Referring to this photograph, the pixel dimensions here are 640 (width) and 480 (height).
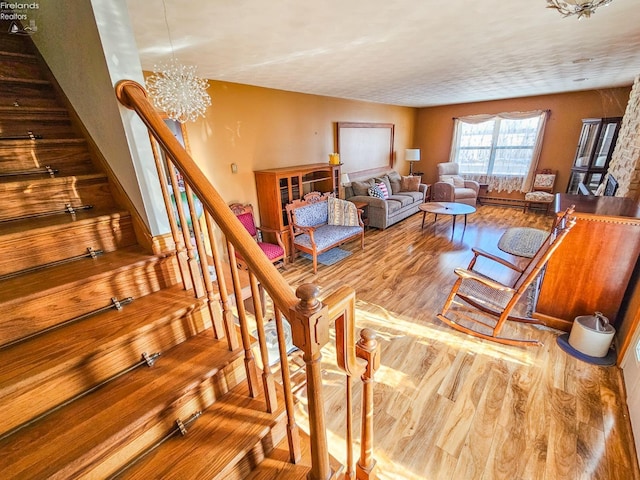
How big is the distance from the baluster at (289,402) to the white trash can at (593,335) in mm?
2406

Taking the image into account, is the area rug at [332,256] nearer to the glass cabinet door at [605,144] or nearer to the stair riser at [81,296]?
the stair riser at [81,296]

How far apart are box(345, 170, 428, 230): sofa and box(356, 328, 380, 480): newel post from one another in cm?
443

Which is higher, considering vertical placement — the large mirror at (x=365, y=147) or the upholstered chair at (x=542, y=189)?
the large mirror at (x=365, y=147)

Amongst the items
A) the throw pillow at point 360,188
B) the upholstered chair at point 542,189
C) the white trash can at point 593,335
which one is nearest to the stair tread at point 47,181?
the white trash can at point 593,335

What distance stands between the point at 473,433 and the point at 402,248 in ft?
9.71

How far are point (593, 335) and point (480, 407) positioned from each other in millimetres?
1123

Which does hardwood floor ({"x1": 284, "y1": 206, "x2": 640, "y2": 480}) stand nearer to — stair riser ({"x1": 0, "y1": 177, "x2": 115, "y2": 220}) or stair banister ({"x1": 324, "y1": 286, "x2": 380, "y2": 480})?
stair banister ({"x1": 324, "y1": 286, "x2": 380, "y2": 480})

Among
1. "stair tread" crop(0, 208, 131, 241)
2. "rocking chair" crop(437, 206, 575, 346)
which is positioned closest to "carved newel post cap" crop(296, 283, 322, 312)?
"stair tread" crop(0, 208, 131, 241)

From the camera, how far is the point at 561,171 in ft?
19.5

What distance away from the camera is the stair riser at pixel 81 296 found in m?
0.95

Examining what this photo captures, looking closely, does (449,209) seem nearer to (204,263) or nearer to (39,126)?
(204,263)

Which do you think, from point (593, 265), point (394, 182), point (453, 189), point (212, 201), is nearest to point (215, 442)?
point (212, 201)

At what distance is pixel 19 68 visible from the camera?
1.51m

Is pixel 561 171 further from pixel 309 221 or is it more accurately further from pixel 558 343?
pixel 309 221
